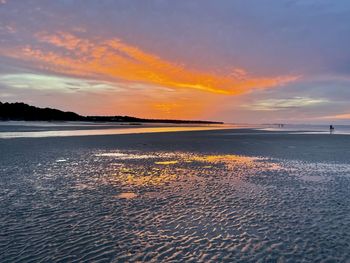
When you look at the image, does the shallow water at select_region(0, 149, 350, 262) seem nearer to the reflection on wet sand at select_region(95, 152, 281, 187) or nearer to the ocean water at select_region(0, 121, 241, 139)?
the reflection on wet sand at select_region(95, 152, 281, 187)

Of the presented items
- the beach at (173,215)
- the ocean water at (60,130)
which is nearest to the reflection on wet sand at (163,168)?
the beach at (173,215)

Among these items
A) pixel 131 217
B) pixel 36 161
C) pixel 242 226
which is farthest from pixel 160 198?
pixel 36 161

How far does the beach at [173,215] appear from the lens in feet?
23.6

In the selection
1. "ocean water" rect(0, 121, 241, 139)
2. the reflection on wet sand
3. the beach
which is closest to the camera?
the beach

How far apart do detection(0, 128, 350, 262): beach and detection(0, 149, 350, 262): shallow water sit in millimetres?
31

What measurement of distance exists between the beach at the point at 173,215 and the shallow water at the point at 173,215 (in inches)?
1.2

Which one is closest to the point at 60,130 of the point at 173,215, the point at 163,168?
the point at 163,168

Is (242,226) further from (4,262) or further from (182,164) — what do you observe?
(182,164)

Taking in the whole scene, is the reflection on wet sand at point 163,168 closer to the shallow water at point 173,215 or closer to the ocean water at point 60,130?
the shallow water at point 173,215

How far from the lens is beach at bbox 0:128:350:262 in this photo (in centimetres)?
718

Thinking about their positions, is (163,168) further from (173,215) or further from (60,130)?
(60,130)

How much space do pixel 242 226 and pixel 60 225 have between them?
571cm

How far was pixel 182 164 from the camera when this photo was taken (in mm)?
21047

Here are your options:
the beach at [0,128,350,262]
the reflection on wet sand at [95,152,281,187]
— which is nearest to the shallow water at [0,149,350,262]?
the beach at [0,128,350,262]
